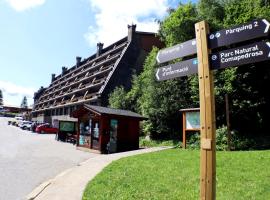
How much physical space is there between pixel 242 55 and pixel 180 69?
114 cm

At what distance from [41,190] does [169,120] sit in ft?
61.8

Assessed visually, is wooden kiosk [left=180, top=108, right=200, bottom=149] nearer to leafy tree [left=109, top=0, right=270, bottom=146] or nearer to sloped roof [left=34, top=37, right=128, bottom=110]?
leafy tree [left=109, top=0, right=270, bottom=146]

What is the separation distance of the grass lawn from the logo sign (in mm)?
4178

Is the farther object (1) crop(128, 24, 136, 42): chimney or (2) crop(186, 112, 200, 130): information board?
(1) crop(128, 24, 136, 42): chimney

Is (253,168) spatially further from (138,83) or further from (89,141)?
(138,83)

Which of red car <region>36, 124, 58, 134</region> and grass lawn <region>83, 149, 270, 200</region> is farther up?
red car <region>36, 124, 58, 134</region>

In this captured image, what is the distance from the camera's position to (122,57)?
5506 centimetres

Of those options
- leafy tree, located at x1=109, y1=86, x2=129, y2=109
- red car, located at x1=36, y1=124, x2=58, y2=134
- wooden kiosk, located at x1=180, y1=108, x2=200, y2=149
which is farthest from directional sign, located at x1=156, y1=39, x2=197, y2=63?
red car, located at x1=36, y1=124, x2=58, y2=134

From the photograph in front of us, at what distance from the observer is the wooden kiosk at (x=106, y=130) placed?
25.8 m

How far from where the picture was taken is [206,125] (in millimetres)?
5117

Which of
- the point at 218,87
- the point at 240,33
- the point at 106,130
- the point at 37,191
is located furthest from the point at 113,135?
the point at 240,33

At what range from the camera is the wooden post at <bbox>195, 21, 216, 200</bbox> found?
4969 mm

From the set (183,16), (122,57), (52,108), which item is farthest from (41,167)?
(52,108)

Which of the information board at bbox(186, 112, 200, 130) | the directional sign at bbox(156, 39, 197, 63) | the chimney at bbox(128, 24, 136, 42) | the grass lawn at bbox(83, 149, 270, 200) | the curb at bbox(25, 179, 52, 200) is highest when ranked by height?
the chimney at bbox(128, 24, 136, 42)
